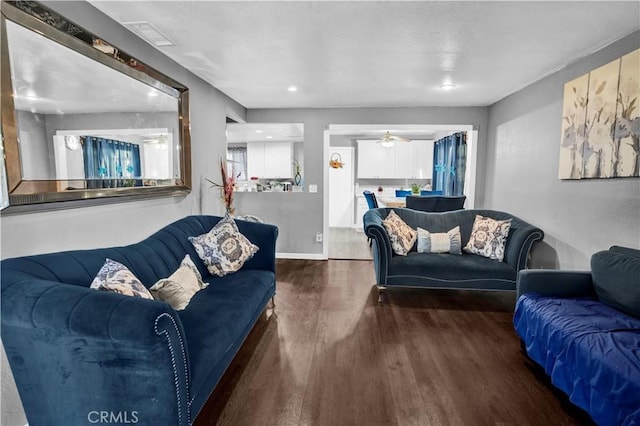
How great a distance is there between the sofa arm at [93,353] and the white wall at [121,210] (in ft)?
1.22

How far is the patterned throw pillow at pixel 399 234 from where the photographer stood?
3559mm

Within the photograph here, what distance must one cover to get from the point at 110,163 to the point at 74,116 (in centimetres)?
36

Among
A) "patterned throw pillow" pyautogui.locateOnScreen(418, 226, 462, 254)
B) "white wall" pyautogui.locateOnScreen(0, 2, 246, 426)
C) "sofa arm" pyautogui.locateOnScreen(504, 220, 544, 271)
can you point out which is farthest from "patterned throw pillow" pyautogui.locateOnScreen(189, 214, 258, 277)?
"sofa arm" pyautogui.locateOnScreen(504, 220, 544, 271)

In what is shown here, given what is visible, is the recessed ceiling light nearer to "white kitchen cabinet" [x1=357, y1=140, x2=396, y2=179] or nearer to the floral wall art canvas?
the floral wall art canvas

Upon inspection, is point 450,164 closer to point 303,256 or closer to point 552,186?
point 552,186

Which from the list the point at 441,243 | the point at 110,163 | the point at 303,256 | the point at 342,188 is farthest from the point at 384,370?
the point at 342,188

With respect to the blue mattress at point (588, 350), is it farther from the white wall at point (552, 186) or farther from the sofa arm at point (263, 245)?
the sofa arm at point (263, 245)

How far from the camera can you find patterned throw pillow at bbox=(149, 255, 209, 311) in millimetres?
1975

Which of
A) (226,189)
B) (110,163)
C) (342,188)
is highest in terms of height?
(110,163)

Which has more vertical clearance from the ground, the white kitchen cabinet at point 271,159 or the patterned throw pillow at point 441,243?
the white kitchen cabinet at point 271,159

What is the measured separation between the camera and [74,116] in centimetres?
194

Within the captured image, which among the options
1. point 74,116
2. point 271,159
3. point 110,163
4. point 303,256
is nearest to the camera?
point 74,116

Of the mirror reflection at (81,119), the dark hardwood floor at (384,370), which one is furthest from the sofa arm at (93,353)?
the mirror reflection at (81,119)

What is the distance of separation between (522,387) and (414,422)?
0.82 meters
